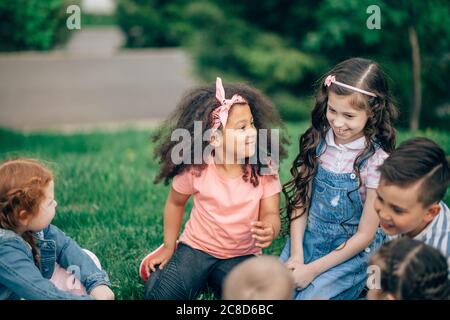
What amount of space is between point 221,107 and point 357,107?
0.69 m

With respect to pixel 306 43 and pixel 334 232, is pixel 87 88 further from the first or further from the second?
pixel 334 232

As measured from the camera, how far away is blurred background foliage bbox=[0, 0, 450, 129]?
6758 millimetres

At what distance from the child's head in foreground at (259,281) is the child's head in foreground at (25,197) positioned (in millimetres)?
1003

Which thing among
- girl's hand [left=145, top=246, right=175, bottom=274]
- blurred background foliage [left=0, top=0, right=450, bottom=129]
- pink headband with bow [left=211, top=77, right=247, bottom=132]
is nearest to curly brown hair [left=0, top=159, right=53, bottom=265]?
girl's hand [left=145, top=246, right=175, bottom=274]

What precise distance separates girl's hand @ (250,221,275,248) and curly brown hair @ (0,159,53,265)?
40.4 inches

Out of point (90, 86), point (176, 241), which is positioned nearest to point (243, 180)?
point (176, 241)

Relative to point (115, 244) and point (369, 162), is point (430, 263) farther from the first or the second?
point (115, 244)

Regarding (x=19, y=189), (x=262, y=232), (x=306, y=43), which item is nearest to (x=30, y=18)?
(x=306, y=43)

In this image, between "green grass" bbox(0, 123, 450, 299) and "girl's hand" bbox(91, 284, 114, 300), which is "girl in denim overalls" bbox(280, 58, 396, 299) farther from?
"girl's hand" bbox(91, 284, 114, 300)

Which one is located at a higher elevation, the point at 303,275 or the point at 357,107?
the point at 357,107

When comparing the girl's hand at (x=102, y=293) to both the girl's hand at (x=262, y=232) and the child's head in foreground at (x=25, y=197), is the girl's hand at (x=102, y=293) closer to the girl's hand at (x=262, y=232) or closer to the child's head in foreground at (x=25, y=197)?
the child's head in foreground at (x=25, y=197)

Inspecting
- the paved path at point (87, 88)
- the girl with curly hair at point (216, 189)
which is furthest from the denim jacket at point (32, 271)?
the paved path at point (87, 88)

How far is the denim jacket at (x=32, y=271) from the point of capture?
8.02ft

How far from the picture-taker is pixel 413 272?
2.16m
